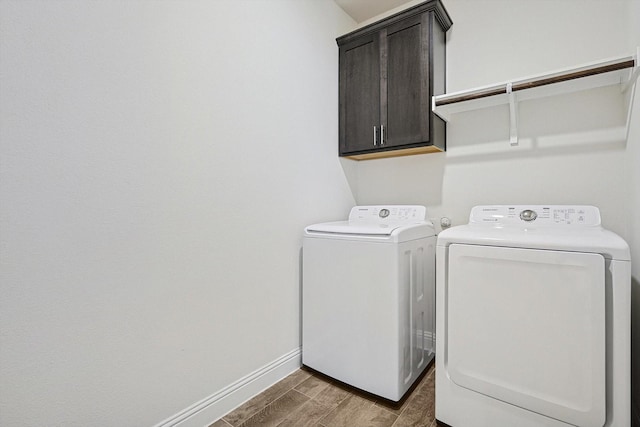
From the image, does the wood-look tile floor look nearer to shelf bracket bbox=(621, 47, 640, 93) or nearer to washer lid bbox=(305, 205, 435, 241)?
washer lid bbox=(305, 205, 435, 241)

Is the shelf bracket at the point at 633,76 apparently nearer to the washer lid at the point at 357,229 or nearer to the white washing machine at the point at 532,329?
the white washing machine at the point at 532,329

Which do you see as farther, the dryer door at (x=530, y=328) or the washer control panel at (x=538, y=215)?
the washer control panel at (x=538, y=215)

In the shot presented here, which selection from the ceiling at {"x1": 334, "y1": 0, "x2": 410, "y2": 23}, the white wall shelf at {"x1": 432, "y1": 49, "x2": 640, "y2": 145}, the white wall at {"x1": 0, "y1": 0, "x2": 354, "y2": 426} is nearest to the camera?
the white wall at {"x1": 0, "y1": 0, "x2": 354, "y2": 426}

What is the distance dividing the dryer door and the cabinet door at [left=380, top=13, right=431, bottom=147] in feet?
3.12

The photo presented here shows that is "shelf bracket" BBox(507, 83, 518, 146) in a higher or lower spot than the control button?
higher

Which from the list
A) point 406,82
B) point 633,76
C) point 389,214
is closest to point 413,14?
point 406,82

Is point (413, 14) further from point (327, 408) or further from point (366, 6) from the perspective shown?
point (327, 408)

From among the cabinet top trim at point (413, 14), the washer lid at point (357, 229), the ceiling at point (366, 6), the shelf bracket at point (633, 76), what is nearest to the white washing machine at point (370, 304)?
the washer lid at point (357, 229)

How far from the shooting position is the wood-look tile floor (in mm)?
1404

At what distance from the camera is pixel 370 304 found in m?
1.56

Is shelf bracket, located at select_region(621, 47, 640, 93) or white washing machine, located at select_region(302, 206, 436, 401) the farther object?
white washing machine, located at select_region(302, 206, 436, 401)

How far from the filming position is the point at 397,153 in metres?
2.18

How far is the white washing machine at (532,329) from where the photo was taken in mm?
1024

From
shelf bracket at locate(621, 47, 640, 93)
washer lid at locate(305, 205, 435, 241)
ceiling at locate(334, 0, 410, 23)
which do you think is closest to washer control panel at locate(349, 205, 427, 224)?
washer lid at locate(305, 205, 435, 241)
